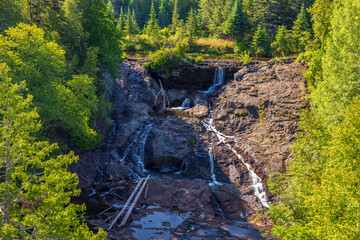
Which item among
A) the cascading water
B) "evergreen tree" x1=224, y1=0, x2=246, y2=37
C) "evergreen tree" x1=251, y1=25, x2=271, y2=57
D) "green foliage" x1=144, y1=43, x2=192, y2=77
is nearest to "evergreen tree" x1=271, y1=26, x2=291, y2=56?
"evergreen tree" x1=251, y1=25, x2=271, y2=57

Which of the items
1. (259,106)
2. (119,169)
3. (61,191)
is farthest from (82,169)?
(259,106)

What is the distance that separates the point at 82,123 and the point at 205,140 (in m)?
14.1

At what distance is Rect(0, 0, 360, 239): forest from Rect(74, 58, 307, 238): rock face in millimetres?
2203

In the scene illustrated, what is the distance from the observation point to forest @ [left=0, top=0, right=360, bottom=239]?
7.72 meters

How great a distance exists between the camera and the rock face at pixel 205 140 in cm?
2186

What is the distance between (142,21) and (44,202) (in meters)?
106

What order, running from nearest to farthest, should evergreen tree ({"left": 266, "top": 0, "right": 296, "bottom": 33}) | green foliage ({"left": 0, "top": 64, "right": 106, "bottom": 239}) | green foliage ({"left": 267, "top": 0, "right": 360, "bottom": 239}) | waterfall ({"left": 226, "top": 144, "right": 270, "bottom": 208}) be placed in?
1. green foliage ({"left": 0, "top": 64, "right": 106, "bottom": 239})
2. green foliage ({"left": 267, "top": 0, "right": 360, "bottom": 239})
3. waterfall ({"left": 226, "top": 144, "right": 270, "bottom": 208})
4. evergreen tree ({"left": 266, "top": 0, "right": 296, "bottom": 33})

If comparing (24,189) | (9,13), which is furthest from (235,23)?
(24,189)

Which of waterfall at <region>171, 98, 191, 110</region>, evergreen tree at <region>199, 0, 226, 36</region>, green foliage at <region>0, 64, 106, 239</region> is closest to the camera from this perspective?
green foliage at <region>0, 64, 106, 239</region>

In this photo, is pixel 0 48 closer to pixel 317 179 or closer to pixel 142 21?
pixel 317 179

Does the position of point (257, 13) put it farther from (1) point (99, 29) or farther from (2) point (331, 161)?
(2) point (331, 161)

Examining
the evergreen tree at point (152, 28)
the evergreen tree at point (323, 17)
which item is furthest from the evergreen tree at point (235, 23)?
the evergreen tree at point (323, 17)

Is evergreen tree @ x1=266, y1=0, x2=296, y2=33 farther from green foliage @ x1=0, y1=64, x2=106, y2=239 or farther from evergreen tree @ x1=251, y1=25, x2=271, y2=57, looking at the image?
green foliage @ x1=0, y1=64, x2=106, y2=239

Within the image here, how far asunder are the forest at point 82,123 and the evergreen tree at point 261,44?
922 centimetres
